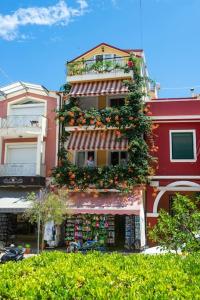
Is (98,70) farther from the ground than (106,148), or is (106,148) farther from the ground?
(98,70)

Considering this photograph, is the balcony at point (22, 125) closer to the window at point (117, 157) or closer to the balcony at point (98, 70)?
the balcony at point (98, 70)

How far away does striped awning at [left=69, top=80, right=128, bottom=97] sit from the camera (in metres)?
27.3

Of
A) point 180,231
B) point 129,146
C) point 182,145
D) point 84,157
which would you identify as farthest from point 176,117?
point 180,231

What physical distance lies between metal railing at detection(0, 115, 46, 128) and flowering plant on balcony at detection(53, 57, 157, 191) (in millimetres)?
2086

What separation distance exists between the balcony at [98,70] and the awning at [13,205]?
351 inches

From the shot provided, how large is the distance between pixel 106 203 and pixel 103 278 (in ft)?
62.7

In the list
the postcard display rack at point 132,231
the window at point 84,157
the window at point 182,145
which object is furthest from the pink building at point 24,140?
the window at point 182,145

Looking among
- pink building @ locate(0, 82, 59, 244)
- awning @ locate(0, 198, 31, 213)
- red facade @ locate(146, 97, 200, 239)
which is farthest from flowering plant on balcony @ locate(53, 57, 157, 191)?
awning @ locate(0, 198, 31, 213)

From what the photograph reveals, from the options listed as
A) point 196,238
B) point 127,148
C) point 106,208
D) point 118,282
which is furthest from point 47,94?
point 118,282

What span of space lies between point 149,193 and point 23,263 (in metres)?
19.6

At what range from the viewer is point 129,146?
86.1 ft

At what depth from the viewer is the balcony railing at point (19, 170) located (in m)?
28.0

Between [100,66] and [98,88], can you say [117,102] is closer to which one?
[98,88]

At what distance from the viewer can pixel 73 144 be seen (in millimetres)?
27375
